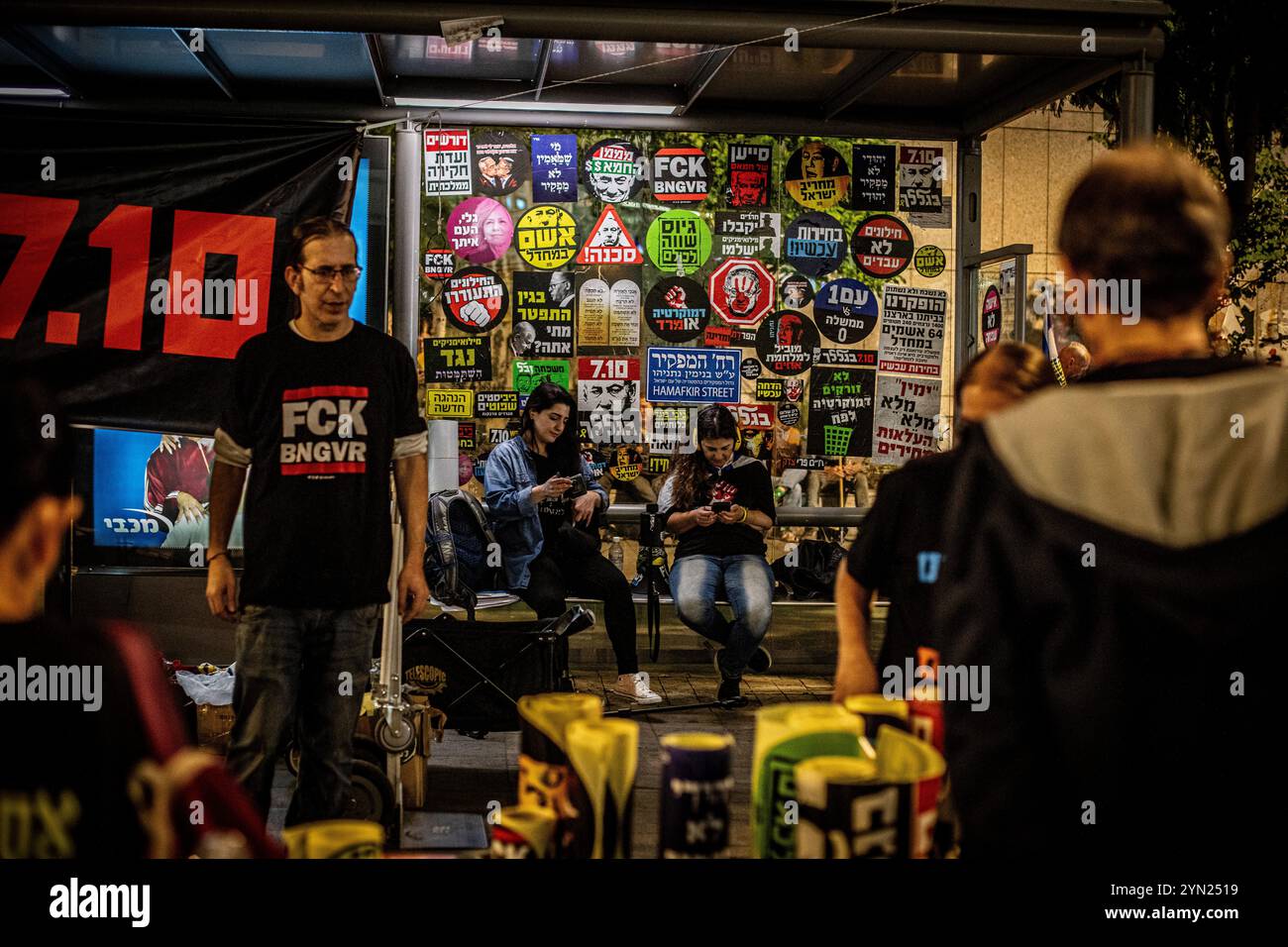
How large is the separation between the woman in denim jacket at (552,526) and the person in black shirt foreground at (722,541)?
17.8 inches

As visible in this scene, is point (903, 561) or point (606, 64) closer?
point (903, 561)

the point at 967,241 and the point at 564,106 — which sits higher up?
the point at 564,106

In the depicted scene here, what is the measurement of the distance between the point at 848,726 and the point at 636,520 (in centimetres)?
601

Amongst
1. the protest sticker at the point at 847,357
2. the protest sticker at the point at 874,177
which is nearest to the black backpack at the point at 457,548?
the protest sticker at the point at 847,357

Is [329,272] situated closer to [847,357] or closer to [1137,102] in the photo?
[1137,102]

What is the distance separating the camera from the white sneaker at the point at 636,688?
7148 millimetres

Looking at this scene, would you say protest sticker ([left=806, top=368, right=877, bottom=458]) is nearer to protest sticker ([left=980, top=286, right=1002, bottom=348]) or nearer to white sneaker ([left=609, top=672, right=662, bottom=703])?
protest sticker ([left=980, top=286, right=1002, bottom=348])

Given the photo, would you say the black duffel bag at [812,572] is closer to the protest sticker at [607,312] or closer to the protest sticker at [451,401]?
the protest sticker at [607,312]

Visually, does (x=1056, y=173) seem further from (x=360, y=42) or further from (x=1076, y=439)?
(x=1076, y=439)

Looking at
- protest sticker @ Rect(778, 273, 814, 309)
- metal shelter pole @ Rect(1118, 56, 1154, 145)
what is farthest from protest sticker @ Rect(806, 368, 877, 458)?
metal shelter pole @ Rect(1118, 56, 1154, 145)

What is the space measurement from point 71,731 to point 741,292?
23.7ft

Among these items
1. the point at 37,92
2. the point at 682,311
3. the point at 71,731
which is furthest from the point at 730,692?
the point at 71,731

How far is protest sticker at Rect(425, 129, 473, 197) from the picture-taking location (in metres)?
7.91

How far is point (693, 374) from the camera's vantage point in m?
8.34
